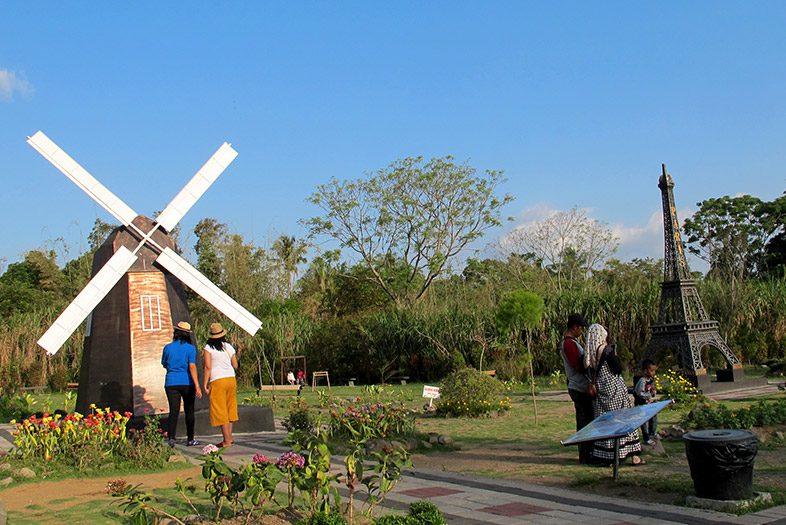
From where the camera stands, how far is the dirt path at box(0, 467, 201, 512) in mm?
6277

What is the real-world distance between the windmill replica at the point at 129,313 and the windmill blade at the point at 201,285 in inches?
0.6

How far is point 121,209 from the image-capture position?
40.0ft

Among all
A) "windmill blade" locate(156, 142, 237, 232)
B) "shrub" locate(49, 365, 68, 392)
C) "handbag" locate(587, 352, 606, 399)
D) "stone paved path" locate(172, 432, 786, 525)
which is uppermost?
"windmill blade" locate(156, 142, 237, 232)

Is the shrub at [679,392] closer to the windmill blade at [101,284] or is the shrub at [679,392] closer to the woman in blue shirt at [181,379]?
the woman in blue shirt at [181,379]

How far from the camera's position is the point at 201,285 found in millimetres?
12492

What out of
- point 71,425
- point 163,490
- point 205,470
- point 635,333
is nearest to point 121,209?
point 71,425

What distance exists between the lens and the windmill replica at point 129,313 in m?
11.1

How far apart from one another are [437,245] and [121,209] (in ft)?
79.0

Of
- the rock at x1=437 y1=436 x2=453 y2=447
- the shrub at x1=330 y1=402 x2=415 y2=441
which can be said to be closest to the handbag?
the rock at x1=437 y1=436 x2=453 y2=447

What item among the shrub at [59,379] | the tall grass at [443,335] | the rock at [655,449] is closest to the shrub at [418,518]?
the rock at [655,449]

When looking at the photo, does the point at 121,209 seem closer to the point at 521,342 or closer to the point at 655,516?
Answer: the point at 655,516

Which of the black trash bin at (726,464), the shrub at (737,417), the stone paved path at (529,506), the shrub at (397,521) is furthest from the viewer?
the shrub at (737,417)

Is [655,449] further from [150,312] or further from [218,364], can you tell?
[150,312]

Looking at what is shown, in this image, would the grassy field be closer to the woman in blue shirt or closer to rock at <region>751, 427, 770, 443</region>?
rock at <region>751, 427, 770, 443</region>
